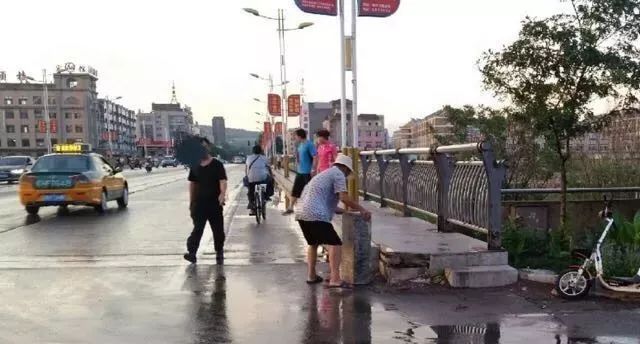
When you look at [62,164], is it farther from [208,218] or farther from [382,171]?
[208,218]

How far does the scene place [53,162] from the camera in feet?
50.9

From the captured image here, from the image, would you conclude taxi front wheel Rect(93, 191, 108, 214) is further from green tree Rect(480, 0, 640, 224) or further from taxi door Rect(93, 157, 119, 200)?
green tree Rect(480, 0, 640, 224)

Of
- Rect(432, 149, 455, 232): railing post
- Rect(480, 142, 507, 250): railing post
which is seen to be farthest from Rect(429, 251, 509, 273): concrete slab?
Rect(432, 149, 455, 232): railing post

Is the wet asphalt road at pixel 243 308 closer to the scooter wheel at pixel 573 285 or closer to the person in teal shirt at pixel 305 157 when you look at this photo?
the scooter wheel at pixel 573 285

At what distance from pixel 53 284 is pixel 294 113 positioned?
35.0m

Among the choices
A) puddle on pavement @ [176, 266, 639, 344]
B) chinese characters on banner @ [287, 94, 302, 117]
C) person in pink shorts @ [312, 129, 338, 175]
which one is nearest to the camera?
puddle on pavement @ [176, 266, 639, 344]

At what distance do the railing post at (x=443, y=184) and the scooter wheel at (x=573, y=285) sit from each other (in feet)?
8.59

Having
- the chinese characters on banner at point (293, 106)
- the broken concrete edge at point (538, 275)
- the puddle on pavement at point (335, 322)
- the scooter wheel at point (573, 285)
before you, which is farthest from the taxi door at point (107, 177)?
the chinese characters on banner at point (293, 106)

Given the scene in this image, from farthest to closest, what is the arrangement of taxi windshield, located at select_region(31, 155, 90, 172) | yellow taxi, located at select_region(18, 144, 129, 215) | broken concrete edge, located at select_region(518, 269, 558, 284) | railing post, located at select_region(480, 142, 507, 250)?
taxi windshield, located at select_region(31, 155, 90, 172) → yellow taxi, located at select_region(18, 144, 129, 215) → railing post, located at select_region(480, 142, 507, 250) → broken concrete edge, located at select_region(518, 269, 558, 284)

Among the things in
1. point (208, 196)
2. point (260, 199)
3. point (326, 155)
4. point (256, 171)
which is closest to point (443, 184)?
point (326, 155)

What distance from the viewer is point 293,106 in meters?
41.8

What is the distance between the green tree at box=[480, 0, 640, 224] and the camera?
7.78 m

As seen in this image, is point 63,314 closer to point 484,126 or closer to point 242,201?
point 484,126

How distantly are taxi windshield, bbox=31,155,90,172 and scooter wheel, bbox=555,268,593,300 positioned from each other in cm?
1220
